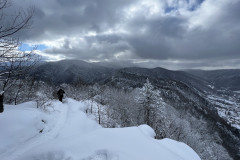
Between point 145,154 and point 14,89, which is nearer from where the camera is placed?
point 145,154

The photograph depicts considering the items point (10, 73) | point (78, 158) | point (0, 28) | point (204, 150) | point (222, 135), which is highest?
point (0, 28)

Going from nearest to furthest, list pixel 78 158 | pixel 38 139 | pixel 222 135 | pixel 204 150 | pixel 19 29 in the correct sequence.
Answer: pixel 78 158, pixel 19 29, pixel 38 139, pixel 204 150, pixel 222 135

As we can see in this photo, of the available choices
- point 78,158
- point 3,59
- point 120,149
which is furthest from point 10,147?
point 120,149

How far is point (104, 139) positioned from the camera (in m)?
5.76

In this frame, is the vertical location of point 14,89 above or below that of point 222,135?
above

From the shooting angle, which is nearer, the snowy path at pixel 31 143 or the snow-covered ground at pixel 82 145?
the snow-covered ground at pixel 82 145

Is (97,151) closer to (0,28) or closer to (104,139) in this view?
(104,139)

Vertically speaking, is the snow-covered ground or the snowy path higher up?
the snow-covered ground

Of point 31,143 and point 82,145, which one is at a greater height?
point 82,145

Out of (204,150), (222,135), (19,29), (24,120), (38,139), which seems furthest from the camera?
(222,135)

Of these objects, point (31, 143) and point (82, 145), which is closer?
point (82, 145)

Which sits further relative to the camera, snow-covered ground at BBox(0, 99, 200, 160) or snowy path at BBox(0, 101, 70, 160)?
snowy path at BBox(0, 101, 70, 160)

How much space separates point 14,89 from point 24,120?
20744 mm

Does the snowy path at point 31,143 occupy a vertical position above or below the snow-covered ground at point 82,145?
below
